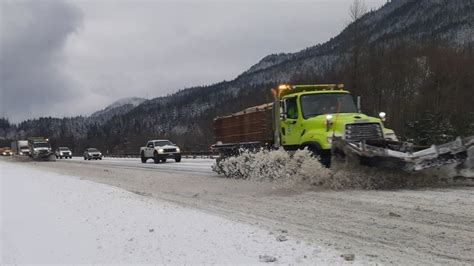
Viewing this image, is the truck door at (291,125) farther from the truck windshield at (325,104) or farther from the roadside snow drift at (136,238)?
the roadside snow drift at (136,238)

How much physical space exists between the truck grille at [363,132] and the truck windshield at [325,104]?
1285mm

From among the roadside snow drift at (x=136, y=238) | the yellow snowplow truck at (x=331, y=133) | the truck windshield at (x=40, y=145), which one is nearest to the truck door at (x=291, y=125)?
the yellow snowplow truck at (x=331, y=133)

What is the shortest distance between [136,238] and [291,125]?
8.67 meters

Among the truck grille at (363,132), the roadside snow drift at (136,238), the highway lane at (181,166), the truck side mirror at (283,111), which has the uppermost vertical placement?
the truck side mirror at (283,111)

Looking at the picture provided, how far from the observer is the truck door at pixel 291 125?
14391 millimetres

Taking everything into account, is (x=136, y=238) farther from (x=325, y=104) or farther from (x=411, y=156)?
(x=325, y=104)

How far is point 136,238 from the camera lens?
670cm

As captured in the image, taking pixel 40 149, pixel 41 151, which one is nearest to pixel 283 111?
pixel 41 151

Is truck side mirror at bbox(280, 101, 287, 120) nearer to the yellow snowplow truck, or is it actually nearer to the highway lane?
the yellow snowplow truck

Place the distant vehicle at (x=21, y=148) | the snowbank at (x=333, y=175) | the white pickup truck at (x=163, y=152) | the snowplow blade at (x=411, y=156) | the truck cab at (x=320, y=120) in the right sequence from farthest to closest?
the distant vehicle at (x=21, y=148) < the white pickup truck at (x=163, y=152) < the truck cab at (x=320, y=120) < the snowbank at (x=333, y=175) < the snowplow blade at (x=411, y=156)

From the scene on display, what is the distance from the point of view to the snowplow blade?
1131cm

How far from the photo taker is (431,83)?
47.8 meters

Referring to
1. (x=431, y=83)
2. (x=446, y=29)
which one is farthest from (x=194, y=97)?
(x=431, y=83)

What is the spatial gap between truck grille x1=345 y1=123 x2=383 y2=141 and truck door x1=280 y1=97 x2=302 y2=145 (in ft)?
6.17
